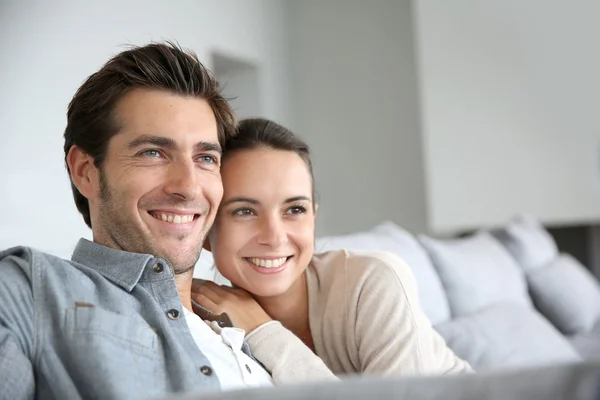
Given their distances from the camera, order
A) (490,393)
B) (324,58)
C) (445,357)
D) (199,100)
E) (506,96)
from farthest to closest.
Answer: (324,58) → (506,96) → (445,357) → (199,100) → (490,393)

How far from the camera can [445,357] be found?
1812 millimetres

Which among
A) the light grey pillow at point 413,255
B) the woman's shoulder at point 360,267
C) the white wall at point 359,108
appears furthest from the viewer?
the white wall at point 359,108

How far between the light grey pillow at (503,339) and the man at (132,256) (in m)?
1.10

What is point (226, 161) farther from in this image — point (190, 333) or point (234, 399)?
point (234, 399)

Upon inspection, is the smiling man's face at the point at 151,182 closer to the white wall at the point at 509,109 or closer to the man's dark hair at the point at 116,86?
the man's dark hair at the point at 116,86

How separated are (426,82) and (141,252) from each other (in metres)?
4.24

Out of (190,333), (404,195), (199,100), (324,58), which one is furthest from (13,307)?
(324,58)

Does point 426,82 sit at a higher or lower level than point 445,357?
higher

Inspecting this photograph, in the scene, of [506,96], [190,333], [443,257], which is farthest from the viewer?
[506,96]

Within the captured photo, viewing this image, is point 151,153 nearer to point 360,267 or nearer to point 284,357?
point 284,357

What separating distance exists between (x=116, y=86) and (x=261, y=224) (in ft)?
1.47

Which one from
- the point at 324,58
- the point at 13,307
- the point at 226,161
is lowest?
the point at 13,307

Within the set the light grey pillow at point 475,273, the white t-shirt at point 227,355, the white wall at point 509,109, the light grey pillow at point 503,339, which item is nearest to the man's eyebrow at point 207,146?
the white t-shirt at point 227,355

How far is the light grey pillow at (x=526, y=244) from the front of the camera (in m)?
3.64
